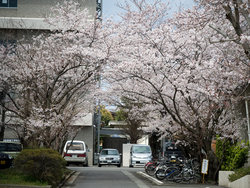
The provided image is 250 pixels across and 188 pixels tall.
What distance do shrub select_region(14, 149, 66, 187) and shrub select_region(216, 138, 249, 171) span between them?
719 centimetres

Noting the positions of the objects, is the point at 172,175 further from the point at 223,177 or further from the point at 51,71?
the point at 51,71

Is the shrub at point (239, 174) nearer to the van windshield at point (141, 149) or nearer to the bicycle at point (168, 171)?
the bicycle at point (168, 171)

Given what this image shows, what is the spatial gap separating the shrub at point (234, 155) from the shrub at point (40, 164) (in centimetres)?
719

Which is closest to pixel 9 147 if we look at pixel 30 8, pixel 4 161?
pixel 4 161

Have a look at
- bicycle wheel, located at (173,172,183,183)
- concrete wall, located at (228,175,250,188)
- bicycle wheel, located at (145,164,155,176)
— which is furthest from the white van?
concrete wall, located at (228,175,250,188)

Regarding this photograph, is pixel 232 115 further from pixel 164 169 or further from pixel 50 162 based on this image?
pixel 50 162

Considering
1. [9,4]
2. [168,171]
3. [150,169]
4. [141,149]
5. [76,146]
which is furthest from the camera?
[9,4]

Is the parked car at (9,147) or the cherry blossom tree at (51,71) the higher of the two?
the cherry blossom tree at (51,71)

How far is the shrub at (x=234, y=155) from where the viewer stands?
1426 centimetres

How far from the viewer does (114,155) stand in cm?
2802

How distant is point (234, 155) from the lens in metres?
→ 14.6

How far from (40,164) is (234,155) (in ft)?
26.4

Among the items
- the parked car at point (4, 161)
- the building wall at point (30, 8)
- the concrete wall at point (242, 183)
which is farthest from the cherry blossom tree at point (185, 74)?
the building wall at point (30, 8)

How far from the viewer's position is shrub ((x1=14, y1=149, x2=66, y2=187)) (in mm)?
11336
